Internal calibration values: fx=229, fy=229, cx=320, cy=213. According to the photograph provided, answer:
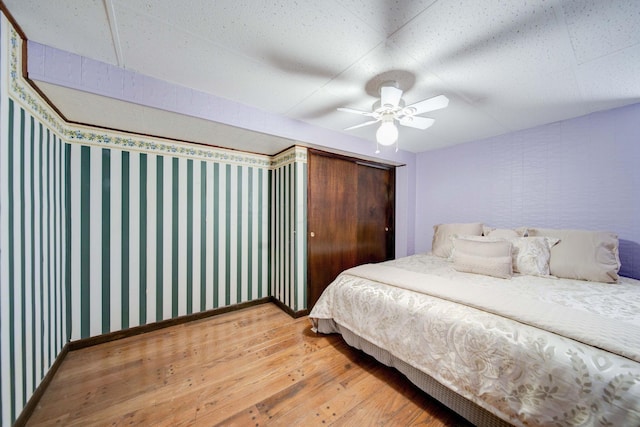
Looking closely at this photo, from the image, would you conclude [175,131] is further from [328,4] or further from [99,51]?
[328,4]

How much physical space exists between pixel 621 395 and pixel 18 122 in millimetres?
3056

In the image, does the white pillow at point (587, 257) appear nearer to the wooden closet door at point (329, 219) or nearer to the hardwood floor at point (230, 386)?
the hardwood floor at point (230, 386)

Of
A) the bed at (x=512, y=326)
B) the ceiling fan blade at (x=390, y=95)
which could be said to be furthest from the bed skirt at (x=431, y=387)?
the ceiling fan blade at (x=390, y=95)

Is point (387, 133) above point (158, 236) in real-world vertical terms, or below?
above

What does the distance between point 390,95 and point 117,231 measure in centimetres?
270

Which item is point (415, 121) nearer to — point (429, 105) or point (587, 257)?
point (429, 105)

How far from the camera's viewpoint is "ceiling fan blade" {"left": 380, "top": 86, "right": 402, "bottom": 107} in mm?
1567

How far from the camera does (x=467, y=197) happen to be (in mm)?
3178

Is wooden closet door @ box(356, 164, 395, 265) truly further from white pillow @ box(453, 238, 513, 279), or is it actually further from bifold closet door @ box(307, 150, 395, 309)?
white pillow @ box(453, 238, 513, 279)

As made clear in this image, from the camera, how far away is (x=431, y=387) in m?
1.45

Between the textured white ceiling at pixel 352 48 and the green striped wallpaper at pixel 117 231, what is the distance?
367mm

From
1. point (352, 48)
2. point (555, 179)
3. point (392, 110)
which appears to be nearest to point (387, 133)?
point (392, 110)

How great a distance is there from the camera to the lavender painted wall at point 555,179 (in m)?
2.09

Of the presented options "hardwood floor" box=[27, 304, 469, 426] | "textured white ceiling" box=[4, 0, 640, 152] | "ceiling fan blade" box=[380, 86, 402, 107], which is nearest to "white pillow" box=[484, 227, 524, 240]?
"textured white ceiling" box=[4, 0, 640, 152]
